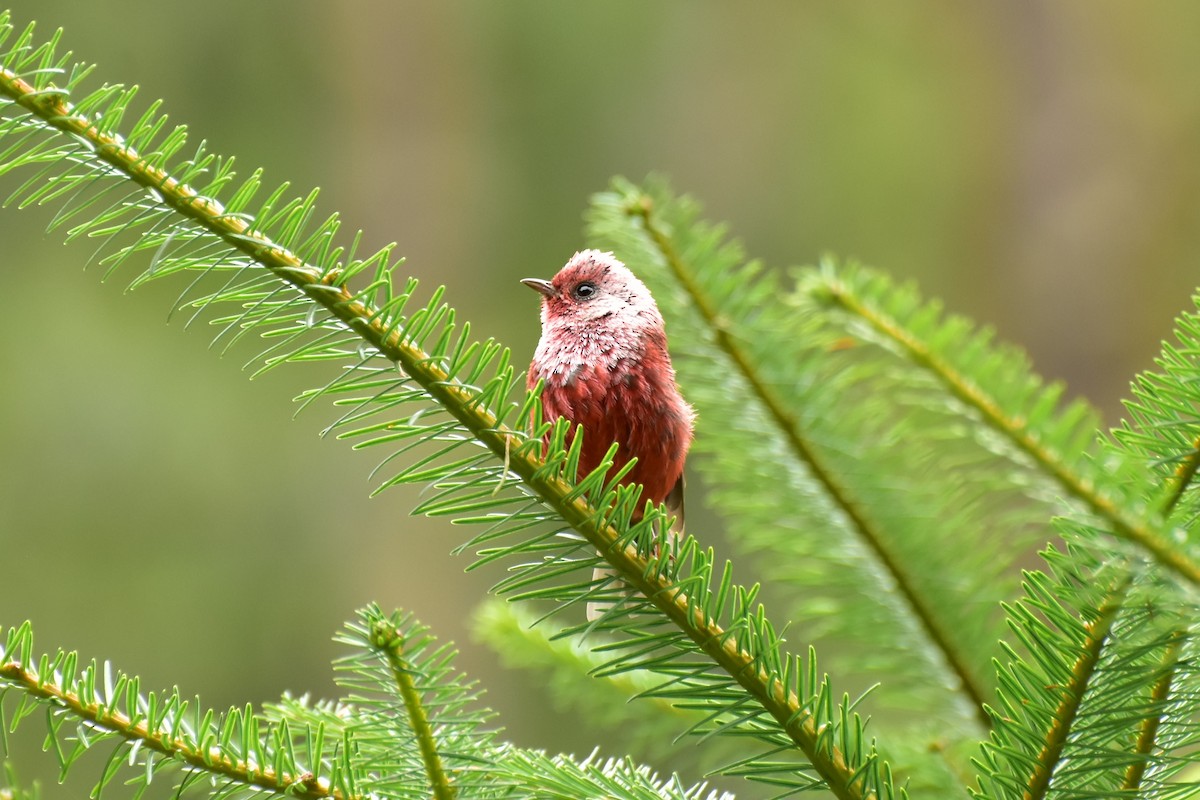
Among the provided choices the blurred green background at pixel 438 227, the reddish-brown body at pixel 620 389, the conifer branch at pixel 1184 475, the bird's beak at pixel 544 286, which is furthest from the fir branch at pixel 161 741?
the blurred green background at pixel 438 227

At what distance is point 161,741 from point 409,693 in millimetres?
178

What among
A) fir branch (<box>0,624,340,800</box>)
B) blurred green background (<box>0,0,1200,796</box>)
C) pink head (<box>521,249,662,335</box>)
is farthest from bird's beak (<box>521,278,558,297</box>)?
blurred green background (<box>0,0,1200,796</box>)

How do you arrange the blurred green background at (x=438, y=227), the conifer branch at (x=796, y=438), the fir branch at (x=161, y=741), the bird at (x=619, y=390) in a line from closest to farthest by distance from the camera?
the fir branch at (x=161, y=741) < the conifer branch at (x=796, y=438) < the bird at (x=619, y=390) < the blurred green background at (x=438, y=227)

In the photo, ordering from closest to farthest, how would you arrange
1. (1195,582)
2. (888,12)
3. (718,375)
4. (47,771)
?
(1195,582), (718,375), (47,771), (888,12)

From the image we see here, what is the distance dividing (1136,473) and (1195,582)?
72 millimetres

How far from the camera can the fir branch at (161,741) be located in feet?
2.52

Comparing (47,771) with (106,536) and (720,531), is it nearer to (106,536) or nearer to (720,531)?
(106,536)

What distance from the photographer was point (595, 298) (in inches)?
71.4

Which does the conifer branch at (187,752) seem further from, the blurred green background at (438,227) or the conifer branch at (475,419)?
the blurred green background at (438,227)

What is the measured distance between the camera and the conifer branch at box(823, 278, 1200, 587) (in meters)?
0.66

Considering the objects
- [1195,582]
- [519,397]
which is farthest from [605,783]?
[519,397]

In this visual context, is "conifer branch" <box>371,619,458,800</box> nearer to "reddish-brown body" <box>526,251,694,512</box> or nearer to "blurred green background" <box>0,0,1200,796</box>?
"reddish-brown body" <box>526,251,694,512</box>

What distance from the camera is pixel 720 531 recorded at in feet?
16.0

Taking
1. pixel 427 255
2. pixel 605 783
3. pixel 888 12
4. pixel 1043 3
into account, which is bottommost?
pixel 605 783
